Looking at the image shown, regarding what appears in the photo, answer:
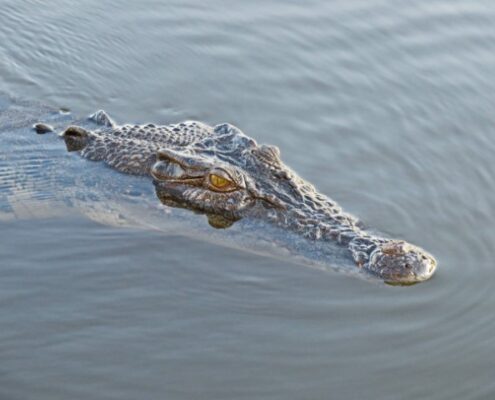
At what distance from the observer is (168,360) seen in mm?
7648

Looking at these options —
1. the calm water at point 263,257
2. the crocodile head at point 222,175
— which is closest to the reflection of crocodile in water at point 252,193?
the crocodile head at point 222,175

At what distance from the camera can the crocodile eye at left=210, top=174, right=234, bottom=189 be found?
9016 millimetres

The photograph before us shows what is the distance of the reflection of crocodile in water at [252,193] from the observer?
28.3 feet

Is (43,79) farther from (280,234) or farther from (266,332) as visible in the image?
(266,332)

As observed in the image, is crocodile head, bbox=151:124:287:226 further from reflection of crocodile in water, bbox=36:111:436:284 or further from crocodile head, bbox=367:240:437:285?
crocodile head, bbox=367:240:437:285

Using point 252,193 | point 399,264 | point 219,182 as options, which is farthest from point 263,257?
point 399,264

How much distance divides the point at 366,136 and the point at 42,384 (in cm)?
517

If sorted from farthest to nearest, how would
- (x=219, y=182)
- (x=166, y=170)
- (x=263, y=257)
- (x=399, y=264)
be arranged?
1. (x=166, y=170)
2. (x=219, y=182)
3. (x=263, y=257)
4. (x=399, y=264)

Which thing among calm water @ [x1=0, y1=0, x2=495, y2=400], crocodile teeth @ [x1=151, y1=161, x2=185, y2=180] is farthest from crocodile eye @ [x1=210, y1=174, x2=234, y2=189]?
calm water @ [x1=0, y1=0, x2=495, y2=400]

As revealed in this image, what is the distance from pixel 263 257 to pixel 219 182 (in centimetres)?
77

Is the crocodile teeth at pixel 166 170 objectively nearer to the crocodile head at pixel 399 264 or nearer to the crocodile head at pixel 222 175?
the crocodile head at pixel 222 175

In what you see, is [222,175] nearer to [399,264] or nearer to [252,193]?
[252,193]

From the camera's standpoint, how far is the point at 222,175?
8.98 meters

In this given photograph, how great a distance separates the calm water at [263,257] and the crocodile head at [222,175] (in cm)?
37
